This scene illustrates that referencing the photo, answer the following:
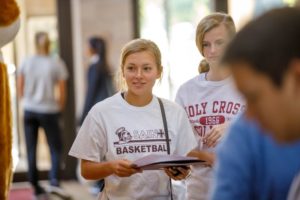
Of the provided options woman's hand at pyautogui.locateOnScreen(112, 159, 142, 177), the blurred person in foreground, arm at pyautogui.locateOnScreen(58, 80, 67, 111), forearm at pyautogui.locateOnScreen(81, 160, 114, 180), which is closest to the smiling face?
the blurred person in foreground

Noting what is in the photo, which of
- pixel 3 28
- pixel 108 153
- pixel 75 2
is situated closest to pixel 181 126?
pixel 108 153

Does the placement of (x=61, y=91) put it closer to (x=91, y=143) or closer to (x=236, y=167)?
(x=91, y=143)

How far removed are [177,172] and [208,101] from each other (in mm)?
388

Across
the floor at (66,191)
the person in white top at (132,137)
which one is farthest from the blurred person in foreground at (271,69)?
the floor at (66,191)

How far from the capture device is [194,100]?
2365 mm

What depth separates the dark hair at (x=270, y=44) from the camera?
33.7 inches

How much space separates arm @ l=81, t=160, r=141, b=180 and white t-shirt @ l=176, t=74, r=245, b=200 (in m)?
0.45

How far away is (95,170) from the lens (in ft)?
6.92

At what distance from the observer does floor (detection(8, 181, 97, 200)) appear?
216 inches

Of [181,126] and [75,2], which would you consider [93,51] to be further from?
[181,126]

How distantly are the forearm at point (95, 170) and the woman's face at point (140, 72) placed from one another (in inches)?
12.1

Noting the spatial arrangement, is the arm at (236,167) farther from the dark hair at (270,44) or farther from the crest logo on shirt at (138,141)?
the crest logo on shirt at (138,141)

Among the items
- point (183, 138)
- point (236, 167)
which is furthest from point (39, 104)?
point (236, 167)

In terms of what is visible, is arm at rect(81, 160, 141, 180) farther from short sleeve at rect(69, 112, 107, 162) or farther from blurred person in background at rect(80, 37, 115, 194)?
blurred person in background at rect(80, 37, 115, 194)
